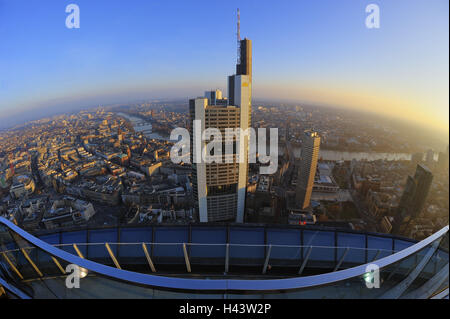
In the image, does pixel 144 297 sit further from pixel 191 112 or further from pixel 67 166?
pixel 67 166

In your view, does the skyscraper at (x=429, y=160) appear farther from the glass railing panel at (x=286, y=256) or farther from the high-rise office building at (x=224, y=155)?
the glass railing panel at (x=286, y=256)

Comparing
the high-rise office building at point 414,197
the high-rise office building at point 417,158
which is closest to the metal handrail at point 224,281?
the high-rise office building at point 414,197

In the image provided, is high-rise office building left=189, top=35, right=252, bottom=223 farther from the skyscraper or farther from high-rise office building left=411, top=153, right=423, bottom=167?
high-rise office building left=411, top=153, right=423, bottom=167

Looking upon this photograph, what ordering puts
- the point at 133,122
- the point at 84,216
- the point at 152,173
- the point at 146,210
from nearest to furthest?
the point at 84,216
the point at 146,210
the point at 152,173
the point at 133,122

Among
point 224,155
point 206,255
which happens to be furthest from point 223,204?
point 206,255

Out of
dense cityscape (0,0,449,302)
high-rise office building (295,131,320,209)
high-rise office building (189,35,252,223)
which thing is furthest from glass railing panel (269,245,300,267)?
high-rise office building (295,131,320,209)

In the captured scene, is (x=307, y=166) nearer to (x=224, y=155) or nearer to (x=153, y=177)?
(x=224, y=155)
